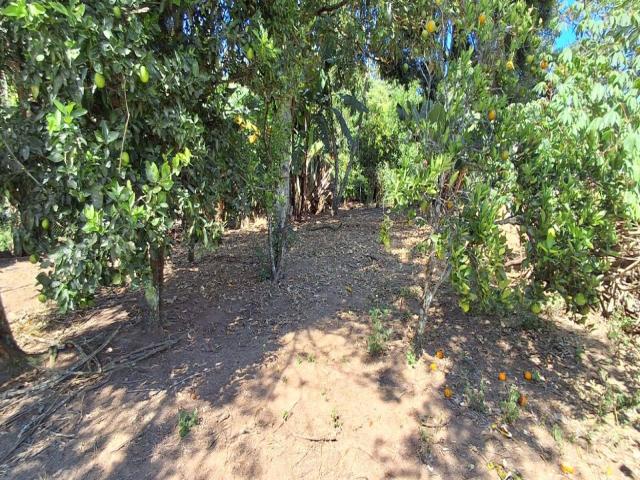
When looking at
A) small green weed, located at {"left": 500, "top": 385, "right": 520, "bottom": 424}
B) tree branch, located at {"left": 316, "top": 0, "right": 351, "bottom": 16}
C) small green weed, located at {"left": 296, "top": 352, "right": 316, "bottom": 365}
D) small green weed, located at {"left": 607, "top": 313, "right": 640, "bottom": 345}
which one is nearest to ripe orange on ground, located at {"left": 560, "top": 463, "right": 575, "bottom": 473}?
small green weed, located at {"left": 500, "top": 385, "right": 520, "bottom": 424}

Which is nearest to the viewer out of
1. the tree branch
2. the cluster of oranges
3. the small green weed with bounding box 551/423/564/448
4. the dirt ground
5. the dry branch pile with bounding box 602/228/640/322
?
the dirt ground

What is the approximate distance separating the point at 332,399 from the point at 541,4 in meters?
7.74

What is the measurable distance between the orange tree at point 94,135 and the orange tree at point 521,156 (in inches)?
59.4

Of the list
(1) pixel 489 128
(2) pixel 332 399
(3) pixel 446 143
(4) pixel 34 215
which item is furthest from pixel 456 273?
(4) pixel 34 215

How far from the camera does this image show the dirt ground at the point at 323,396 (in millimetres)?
2277

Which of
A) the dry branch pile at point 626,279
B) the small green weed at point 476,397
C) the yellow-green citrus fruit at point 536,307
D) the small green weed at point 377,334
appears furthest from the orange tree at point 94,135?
the dry branch pile at point 626,279

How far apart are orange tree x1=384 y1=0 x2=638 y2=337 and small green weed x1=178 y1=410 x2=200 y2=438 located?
2.01m

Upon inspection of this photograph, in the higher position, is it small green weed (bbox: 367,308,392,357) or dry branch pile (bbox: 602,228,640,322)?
dry branch pile (bbox: 602,228,640,322)

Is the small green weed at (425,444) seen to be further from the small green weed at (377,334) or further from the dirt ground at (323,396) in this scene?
the small green weed at (377,334)

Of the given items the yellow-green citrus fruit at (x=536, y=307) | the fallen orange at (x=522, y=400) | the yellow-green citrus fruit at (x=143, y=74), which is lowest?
the fallen orange at (x=522, y=400)

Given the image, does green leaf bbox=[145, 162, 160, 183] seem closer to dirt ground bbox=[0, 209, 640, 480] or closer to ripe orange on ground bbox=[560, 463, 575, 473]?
dirt ground bbox=[0, 209, 640, 480]

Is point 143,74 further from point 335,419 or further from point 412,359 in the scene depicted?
point 412,359

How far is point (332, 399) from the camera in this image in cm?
273

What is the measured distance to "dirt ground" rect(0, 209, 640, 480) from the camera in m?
2.28
